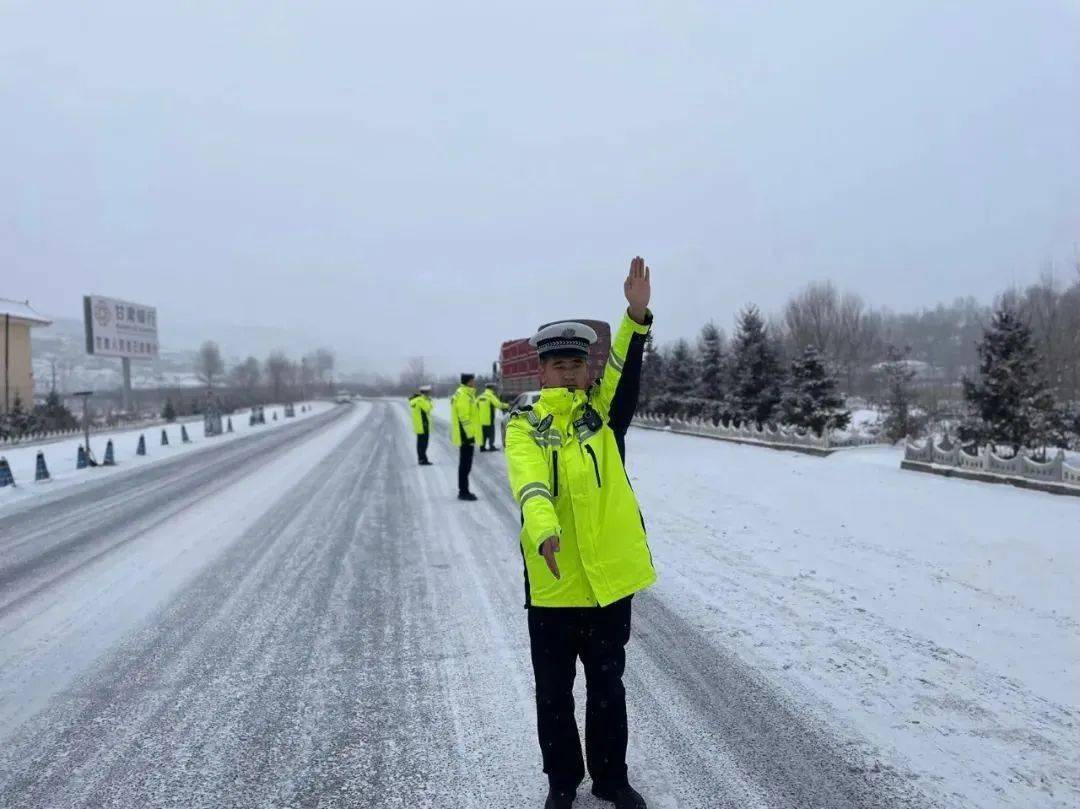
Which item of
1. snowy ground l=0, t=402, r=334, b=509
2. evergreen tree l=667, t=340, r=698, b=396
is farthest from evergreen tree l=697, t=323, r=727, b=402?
snowy ground l=0, t=402, r=334, b=509

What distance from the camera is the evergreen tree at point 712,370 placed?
1281 inches

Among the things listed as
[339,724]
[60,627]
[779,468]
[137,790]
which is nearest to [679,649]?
[339,724]

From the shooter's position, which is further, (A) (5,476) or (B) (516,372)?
(B) (516,372)

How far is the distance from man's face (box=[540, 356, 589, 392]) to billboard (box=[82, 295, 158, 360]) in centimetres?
4394

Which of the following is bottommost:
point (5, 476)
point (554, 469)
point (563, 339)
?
point (5, 476)

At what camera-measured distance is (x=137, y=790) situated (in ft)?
9.80

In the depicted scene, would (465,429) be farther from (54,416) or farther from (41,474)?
(54,416)

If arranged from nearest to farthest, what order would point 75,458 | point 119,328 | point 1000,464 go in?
point 1000,464, point 75,458, point 119,328

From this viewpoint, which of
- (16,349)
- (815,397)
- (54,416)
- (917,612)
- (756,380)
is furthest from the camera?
(16,349)

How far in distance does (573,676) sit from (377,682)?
1.82m

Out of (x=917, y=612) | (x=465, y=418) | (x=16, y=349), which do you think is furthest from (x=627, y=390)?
(x=16, y=349)

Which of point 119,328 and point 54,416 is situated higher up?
point 119,328

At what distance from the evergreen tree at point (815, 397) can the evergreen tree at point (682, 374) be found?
915 cm

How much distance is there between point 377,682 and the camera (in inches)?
159
